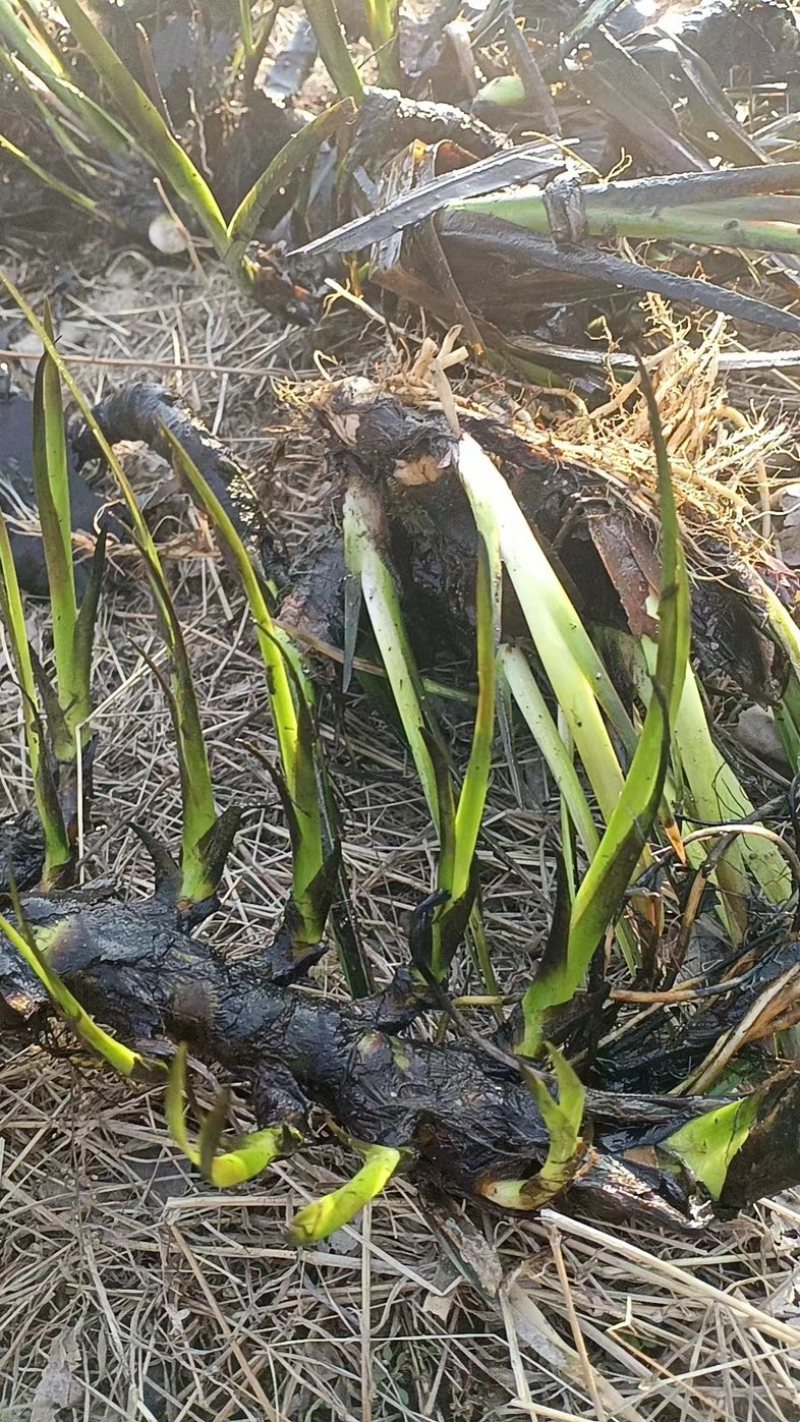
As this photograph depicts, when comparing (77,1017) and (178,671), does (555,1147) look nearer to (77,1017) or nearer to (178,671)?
(77,1017)

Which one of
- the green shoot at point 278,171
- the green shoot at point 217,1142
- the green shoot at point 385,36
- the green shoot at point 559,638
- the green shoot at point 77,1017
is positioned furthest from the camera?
the green shoot at point 385,36

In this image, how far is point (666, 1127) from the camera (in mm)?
729

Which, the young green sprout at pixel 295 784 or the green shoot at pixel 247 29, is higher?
the green shoot at pixel 247 29

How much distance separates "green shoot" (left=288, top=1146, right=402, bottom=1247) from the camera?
537 millimetres

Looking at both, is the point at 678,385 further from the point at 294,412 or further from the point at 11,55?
the point at 11,55

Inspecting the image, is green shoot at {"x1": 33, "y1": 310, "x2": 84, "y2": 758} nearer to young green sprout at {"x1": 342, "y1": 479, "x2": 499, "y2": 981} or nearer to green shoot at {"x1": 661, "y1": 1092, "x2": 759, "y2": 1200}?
young green sprout at {"x1": 342, "y1": 479, "x2": 499, "y2": 981}

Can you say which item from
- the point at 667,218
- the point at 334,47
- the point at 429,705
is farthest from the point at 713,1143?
the point at 334,47

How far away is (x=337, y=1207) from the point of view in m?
0.55

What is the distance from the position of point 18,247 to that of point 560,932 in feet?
5.20

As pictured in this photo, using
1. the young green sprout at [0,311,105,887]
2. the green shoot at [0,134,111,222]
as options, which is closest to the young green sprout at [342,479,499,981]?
the young green sprout at [0,311,105,887]

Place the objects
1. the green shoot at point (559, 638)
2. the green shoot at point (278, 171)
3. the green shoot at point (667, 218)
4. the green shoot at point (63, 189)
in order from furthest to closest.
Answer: the green shoot at point (63, 189), the green shoot at point (278, 171), the green shoot at point (667, 218), the green shoot at point (559, 638)

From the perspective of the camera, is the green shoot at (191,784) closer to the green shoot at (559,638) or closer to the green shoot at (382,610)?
the green shoot at (382,610)

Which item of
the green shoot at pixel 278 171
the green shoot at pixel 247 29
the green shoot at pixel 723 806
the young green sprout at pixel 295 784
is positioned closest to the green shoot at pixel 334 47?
the green shoot at pixel 278 171

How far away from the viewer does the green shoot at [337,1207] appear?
0.54m
